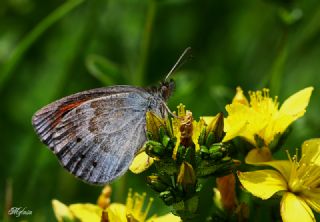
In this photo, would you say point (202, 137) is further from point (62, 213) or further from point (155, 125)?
point (62, 213)

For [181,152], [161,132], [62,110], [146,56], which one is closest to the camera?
[181,152]

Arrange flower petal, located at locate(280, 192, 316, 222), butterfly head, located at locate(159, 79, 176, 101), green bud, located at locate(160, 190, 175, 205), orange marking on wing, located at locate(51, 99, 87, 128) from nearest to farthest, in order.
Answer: flower petal, located at locate(280, 192, 316, 222)
green bud, located at locate(160, 190, 175, 205)
orange marking on wing, located at locate(51, 99, 87, 128)
butterfly head, located at locate(159, 79, 176, 101)

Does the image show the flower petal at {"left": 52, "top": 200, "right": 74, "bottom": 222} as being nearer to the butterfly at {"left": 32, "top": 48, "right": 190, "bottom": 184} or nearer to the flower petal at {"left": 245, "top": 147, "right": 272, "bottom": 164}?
the butterfly at {"left": 32, "top": 48, "right": 190, "bottom": 184}

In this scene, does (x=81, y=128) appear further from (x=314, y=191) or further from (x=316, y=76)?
(x=316, y=76)

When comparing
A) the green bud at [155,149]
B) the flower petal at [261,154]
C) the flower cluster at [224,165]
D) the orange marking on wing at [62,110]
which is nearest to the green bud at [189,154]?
the flower cluster at [224,165]

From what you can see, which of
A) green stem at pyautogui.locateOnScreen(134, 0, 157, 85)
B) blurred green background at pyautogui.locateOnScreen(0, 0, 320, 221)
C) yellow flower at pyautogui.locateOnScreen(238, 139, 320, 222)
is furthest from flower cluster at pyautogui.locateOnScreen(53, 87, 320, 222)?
green stem at pyautogui.locateOnScreen(134, 0, 157, 85)

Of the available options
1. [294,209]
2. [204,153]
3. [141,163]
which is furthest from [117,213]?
[294,209]
